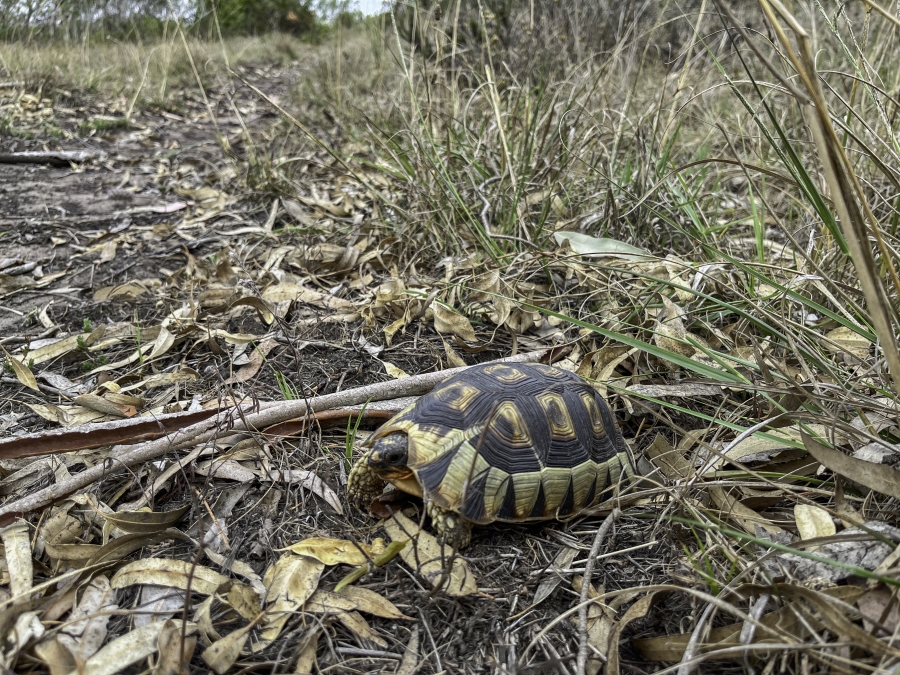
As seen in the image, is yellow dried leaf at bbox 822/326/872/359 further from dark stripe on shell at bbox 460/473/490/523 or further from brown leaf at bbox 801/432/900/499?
dark stripe on shell at bbox 460/473/490/523

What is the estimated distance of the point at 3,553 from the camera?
1.51 m

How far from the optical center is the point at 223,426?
6.22 feet

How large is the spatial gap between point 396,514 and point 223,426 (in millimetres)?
645

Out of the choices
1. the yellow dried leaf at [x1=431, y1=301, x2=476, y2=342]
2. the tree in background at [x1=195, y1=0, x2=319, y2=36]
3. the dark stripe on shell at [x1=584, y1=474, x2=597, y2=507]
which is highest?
the tree in background at [x1=195, y1=0, x2=319, y2=36]

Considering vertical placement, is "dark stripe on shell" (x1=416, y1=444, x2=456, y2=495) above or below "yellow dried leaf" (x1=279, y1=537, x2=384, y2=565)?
above

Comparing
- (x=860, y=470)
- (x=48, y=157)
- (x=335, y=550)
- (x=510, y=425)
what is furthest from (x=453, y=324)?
(x=48, y=157)

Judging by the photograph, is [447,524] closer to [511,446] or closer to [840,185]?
[511,446]

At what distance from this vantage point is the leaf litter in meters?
1.27

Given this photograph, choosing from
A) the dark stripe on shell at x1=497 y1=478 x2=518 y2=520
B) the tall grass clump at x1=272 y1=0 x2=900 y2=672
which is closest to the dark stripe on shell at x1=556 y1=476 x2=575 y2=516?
the dark stripe on shell at x1=497 y1=478 x2=518 y2=520

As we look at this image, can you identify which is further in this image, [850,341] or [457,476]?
[850,341]

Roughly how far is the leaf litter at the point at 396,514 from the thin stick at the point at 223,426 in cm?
2

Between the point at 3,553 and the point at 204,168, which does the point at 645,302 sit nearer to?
the point at 3,553

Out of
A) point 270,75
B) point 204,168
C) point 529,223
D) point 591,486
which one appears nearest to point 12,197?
point 204,168

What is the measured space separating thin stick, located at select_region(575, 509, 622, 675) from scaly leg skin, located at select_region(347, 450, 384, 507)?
616 mm
